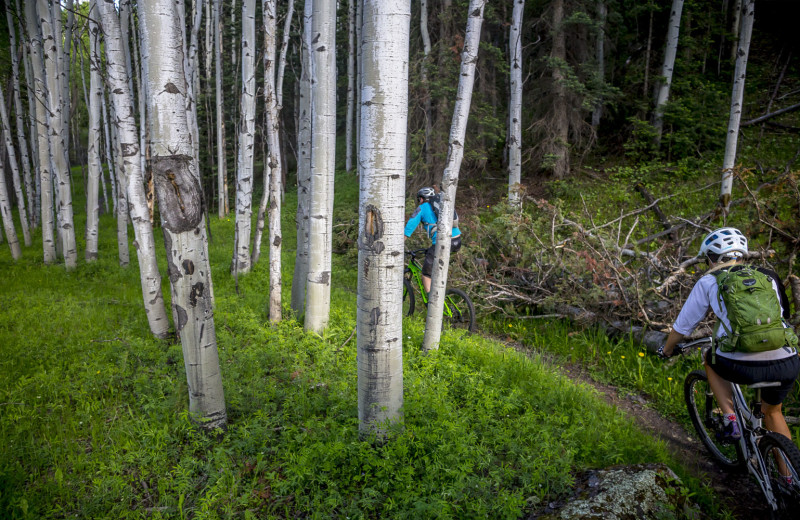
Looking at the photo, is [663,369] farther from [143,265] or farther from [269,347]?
[143,265]

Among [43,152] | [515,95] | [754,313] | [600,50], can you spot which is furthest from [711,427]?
[600,50]

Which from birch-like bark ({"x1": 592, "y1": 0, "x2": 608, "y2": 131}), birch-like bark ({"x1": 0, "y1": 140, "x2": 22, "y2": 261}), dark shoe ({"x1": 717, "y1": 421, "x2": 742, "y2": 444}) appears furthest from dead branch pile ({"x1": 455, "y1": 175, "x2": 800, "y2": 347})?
birch-like bark ({"x1": 0, "y1": 140, "x2": 22, "y2": 261})

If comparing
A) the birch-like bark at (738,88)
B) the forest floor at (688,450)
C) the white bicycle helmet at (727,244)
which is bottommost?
the forest floor at (688,450)

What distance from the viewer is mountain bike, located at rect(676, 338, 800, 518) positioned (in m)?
3.01

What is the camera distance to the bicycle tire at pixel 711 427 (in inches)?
154

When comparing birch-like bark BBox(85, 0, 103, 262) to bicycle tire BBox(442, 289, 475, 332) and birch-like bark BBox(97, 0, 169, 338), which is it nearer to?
birch-like bark BBox(97, 0, 169, 338)

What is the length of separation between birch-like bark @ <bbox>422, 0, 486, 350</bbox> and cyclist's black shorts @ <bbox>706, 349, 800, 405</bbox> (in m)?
2.94

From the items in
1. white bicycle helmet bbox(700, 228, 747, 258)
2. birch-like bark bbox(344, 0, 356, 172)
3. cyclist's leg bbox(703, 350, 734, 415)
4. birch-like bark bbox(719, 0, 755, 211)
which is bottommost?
cyclist's leg bbox(703, 350, 734, 415)

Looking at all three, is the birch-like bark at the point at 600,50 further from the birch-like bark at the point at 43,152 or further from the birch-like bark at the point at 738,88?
the birch-like bark at the point at 43,152

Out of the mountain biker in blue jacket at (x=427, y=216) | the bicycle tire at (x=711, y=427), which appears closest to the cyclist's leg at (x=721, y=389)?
the bicycle tire at (x=711, y=427)

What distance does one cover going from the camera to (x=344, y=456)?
10.6 feet

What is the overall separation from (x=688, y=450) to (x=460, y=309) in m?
3.64

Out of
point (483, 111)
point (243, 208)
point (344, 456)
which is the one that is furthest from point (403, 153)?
point (483, 111)

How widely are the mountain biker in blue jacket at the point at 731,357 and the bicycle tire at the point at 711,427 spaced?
10.6 inches
